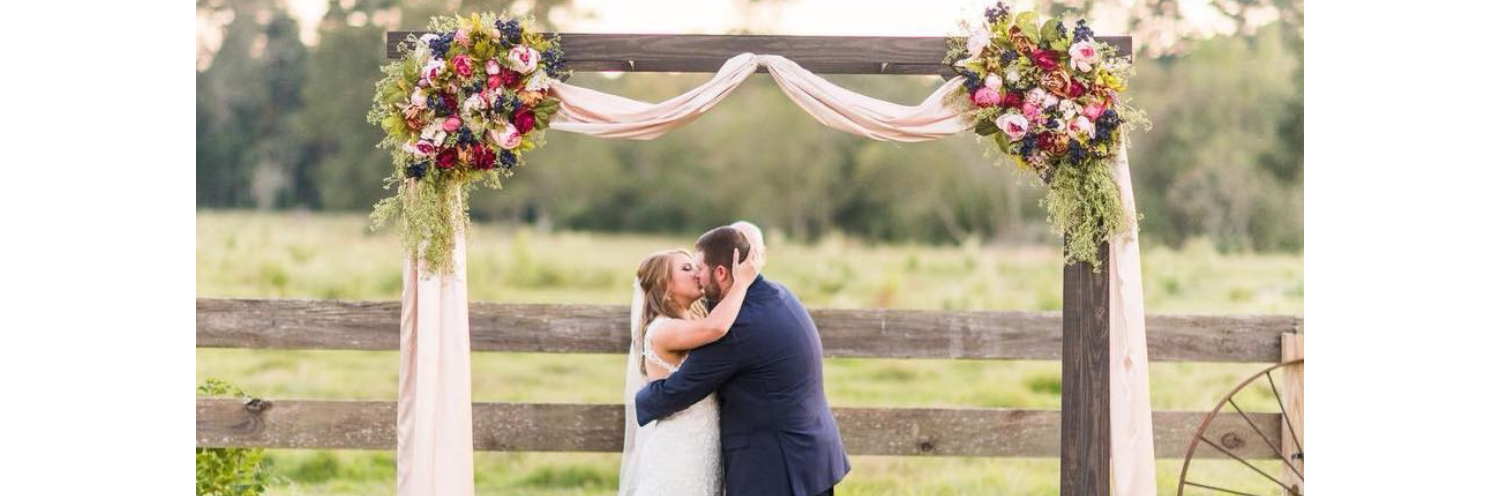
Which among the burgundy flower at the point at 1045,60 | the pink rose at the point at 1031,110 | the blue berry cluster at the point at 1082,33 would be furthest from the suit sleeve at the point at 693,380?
the blue berry cluster at the point at 1082,33

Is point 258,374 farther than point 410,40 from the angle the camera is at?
Yes

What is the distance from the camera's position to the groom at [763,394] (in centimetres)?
511

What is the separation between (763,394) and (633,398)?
95cm

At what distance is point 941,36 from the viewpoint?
5688 mm

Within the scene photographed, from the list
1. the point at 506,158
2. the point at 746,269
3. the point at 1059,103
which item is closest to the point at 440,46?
the point at 506,158

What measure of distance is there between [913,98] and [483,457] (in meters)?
9.77

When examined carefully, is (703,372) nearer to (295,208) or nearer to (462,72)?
(462,72)

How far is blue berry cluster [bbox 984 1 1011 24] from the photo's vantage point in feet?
18.3

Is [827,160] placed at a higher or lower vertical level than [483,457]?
higher

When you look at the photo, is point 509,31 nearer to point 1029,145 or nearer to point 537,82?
point 537,82

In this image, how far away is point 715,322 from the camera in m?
5.11

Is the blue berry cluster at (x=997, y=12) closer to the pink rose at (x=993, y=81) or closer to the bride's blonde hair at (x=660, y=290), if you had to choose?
the pink rose at (x=993, y=81)
